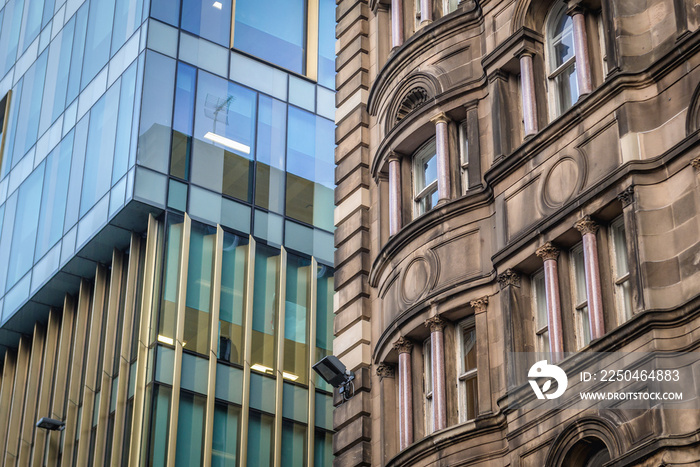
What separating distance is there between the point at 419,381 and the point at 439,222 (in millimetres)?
3086

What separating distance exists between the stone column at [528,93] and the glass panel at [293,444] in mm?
19536

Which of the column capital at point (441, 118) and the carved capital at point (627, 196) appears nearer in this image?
the carved capital at point (627, 196)

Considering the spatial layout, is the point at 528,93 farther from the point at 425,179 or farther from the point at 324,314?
the point at 324,314

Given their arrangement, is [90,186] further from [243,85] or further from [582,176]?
[582,176]

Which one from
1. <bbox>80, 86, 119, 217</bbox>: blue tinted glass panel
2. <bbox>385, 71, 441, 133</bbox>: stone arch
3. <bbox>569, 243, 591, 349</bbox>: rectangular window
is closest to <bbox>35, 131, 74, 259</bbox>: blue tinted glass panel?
<bbox>80, 86, 119, 217</bbox>: blue tinted glass panel

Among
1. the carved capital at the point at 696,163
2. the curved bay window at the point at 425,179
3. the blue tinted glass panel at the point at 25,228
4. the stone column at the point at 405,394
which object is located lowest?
the stone column at the point at 405,394

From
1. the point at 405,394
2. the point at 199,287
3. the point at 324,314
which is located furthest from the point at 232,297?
the point at 405,394

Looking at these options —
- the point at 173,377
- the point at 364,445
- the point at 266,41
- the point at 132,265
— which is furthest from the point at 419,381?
the point at 266,41

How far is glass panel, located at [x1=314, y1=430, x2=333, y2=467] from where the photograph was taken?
129 feet

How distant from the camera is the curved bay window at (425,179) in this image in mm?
24984

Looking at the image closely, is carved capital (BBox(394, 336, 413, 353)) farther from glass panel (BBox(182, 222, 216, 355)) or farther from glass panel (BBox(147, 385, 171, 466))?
glass panel (BBox(182, 222, 216, 355))

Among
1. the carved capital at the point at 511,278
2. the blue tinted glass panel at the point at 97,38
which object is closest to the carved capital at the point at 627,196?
the carved capital at the point at 511,278

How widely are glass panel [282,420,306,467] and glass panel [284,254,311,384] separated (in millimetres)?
1626

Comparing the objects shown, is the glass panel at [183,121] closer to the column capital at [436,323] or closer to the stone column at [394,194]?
the stone column at [394,194]
